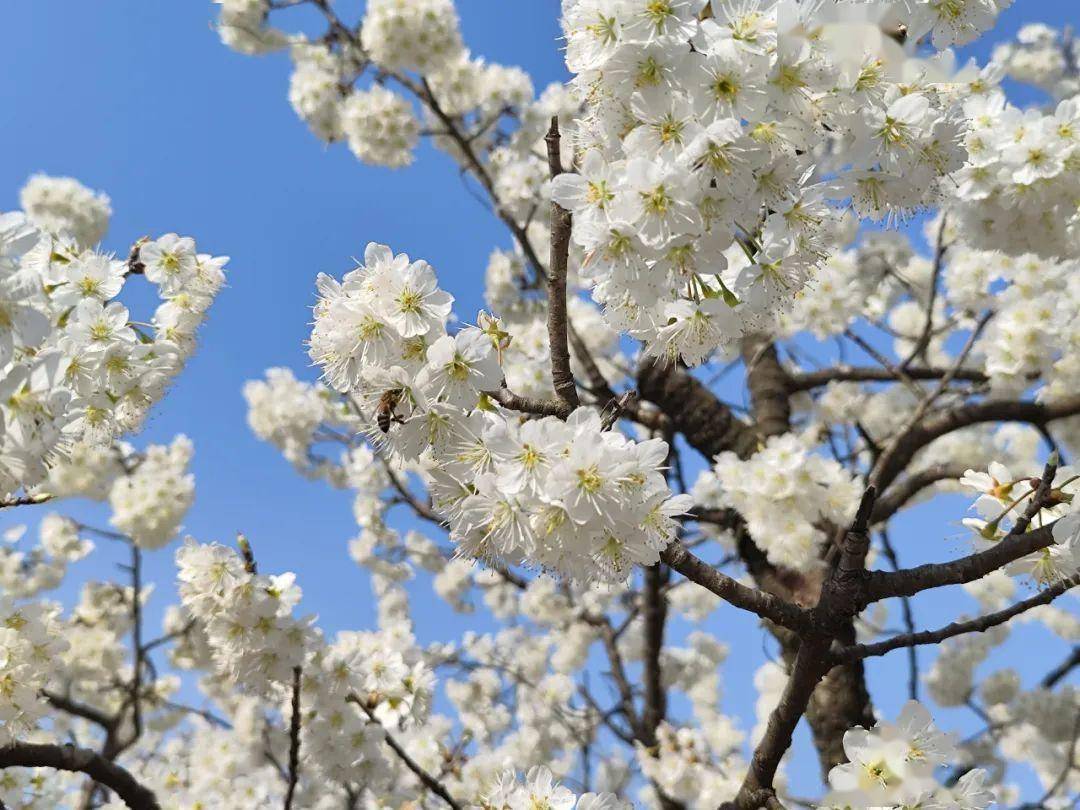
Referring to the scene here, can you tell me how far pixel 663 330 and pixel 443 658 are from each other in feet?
15.5

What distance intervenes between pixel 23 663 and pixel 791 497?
10.00 feet

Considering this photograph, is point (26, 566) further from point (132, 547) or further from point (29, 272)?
point (29, 272)

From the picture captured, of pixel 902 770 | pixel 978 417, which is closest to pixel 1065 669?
pixel 978 417

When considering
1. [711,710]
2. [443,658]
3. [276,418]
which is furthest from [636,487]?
[711,710]

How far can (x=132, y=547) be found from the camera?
5.41 metres

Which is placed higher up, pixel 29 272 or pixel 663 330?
pixel 663 330

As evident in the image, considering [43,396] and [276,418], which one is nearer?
[43,396]

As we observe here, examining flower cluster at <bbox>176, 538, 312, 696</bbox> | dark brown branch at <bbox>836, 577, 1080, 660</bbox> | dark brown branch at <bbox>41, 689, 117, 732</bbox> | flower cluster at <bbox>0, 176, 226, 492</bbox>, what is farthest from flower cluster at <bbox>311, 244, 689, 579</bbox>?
dark brown branch at <bbox>41, 689, 117, 732</bbox>

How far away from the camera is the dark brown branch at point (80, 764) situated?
203 centimetres

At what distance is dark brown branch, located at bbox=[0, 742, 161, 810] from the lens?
2.03 metres

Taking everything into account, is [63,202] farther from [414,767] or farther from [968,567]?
[968,567]

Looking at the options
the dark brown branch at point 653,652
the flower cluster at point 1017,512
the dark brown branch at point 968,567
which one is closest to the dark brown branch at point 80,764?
the dark brown branch at point 968,567

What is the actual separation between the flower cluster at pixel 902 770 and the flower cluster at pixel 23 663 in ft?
6.94

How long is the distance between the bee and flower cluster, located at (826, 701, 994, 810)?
1.16 metres
